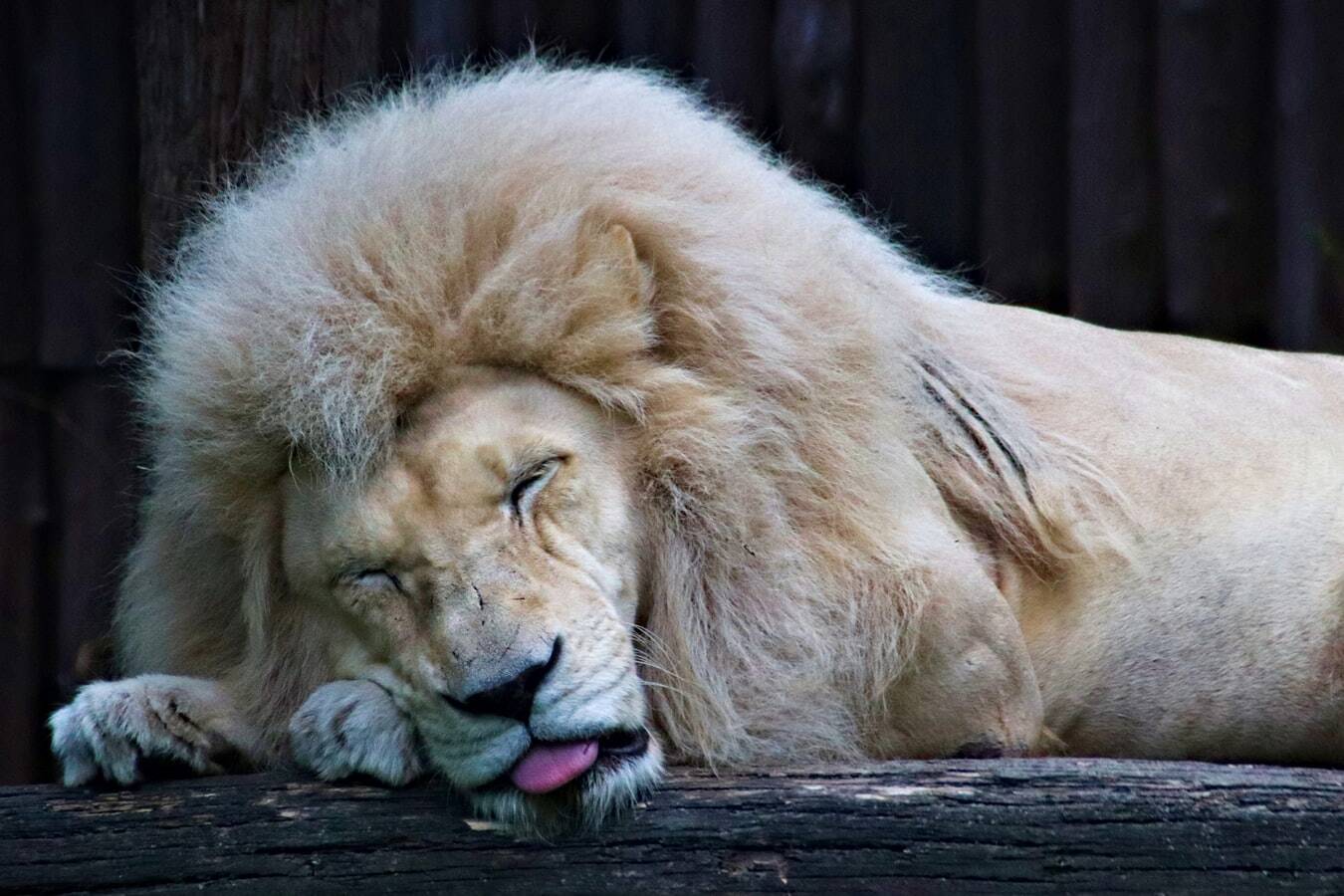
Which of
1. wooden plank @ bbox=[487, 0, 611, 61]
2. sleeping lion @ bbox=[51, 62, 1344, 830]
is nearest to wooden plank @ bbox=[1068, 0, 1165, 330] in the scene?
wooden plank @ bbox=[487, 0, 611, 61]

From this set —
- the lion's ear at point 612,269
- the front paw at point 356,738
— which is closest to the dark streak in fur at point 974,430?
the lion's ear at point 612,269

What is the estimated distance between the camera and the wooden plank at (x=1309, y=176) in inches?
181

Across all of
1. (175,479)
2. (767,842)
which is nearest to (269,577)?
(175,479)

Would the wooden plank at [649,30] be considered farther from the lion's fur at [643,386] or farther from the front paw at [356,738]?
→ the front paw at [356,738]

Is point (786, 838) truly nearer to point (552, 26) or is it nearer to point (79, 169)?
point (552, 26)

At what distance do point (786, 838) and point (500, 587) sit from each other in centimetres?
54

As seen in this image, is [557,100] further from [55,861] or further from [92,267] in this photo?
[92,267]

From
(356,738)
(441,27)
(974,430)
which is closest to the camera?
(356,738)

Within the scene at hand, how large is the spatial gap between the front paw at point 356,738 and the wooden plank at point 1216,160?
9.23 ft

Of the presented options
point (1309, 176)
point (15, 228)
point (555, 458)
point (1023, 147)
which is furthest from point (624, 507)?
point (15, 228)

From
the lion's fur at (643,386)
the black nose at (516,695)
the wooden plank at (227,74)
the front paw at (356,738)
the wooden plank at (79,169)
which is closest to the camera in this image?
the black nose at (516,695)

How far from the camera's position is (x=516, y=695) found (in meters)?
2.40

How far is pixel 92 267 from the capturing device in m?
4.84

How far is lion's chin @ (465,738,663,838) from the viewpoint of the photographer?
2455mm
